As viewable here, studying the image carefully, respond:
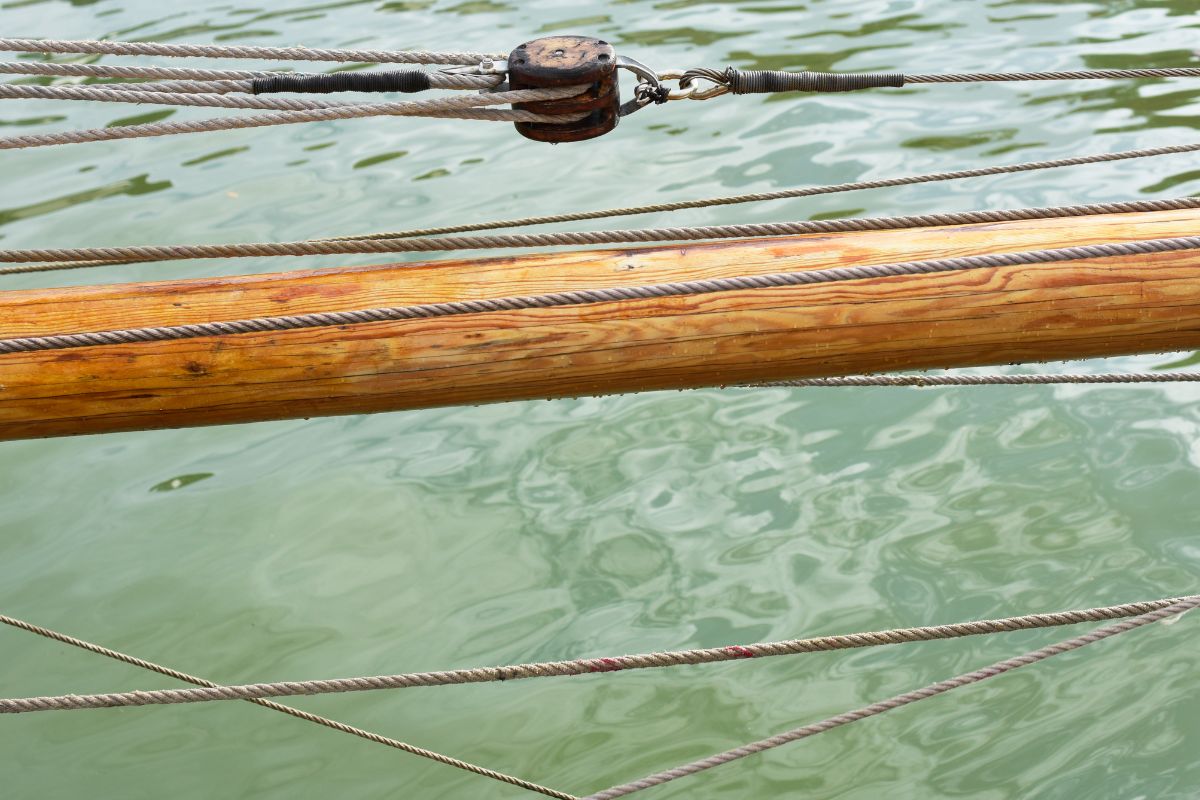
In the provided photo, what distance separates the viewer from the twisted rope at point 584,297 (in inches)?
74.0

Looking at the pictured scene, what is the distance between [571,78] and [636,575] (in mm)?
2041

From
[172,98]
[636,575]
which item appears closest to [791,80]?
[172,98]

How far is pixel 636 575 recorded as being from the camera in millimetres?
3824

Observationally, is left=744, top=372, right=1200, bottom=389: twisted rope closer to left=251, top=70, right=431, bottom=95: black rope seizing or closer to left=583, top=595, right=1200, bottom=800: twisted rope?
left=583, top=595, right=1200, bottom=800: twisted rope

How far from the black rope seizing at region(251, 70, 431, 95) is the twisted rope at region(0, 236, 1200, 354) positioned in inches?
21.6

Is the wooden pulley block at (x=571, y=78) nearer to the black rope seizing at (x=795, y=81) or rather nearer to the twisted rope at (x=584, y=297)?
the black rope seizing at (x=795, y=81)

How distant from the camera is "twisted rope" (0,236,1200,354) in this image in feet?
6.17

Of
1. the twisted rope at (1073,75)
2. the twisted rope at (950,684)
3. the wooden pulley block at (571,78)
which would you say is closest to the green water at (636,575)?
the twisted rope at (950,684)

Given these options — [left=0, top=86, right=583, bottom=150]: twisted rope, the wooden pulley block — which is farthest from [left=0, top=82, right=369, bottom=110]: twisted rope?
the wooden pulley block

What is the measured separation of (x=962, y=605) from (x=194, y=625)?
93.8 inches

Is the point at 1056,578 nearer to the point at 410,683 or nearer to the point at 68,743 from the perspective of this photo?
the point at 410,683

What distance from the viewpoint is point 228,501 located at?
4.30 m

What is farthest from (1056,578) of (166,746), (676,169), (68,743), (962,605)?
(676,169)

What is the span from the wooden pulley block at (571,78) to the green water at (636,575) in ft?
5.90
